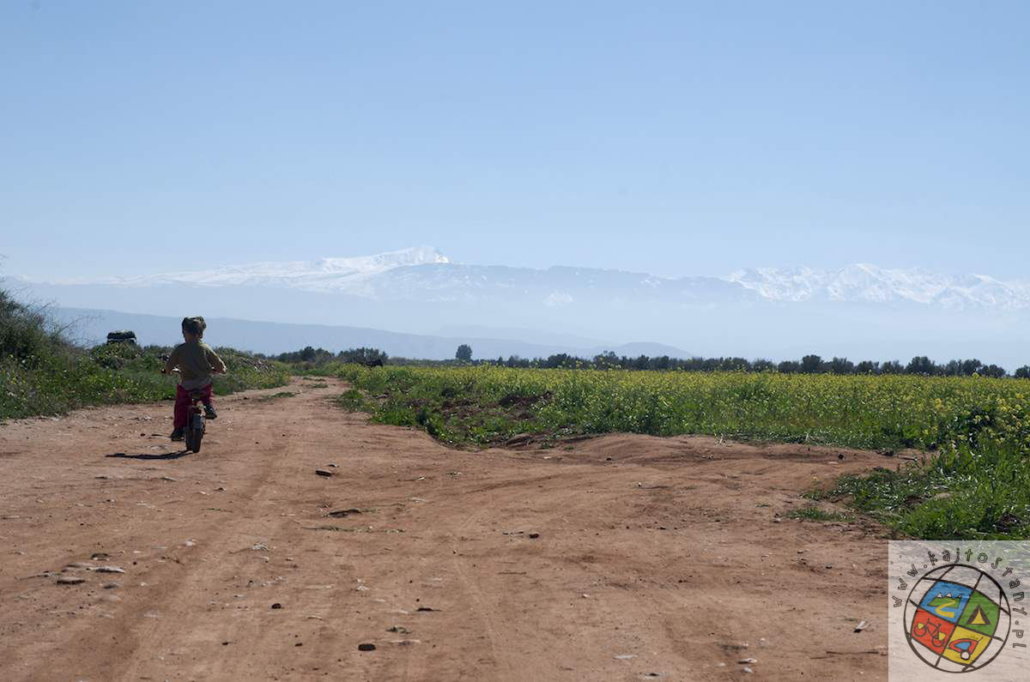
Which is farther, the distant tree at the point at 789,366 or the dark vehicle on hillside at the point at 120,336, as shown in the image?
the distant tree at the point at 789,366

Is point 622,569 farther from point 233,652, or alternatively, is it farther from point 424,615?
point 233,652

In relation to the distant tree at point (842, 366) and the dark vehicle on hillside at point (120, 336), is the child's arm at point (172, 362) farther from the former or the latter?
the distant tree at point (842, 366)

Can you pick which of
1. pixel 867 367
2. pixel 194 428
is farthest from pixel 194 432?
pixel 867 367

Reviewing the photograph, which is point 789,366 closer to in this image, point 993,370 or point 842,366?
point 842,366

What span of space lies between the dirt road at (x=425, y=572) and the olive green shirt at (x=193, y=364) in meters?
1.34

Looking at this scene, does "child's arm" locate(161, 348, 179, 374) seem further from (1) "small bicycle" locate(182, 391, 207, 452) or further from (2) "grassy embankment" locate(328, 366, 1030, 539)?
(2) "grassy embankment" locate(328, 366, 1030, 539)

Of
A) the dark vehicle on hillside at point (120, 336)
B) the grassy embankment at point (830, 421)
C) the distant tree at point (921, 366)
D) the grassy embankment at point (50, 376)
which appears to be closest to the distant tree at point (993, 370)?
the distant tree at point (921, 366)

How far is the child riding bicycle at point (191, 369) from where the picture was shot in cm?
1459

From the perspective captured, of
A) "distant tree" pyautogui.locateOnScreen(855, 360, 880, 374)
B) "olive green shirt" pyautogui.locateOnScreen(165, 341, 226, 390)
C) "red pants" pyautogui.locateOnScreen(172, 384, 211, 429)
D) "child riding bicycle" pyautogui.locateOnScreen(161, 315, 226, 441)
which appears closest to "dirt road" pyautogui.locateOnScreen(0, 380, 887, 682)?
"red pants" pyautogui.locateOnScreen(172, 384, 211, 429)

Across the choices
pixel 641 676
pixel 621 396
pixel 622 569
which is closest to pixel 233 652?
pixel 641 676

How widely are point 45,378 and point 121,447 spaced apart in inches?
269

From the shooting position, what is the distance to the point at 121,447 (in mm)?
14406

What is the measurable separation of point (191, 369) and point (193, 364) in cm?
8

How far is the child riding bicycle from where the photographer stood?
47.9 ft
